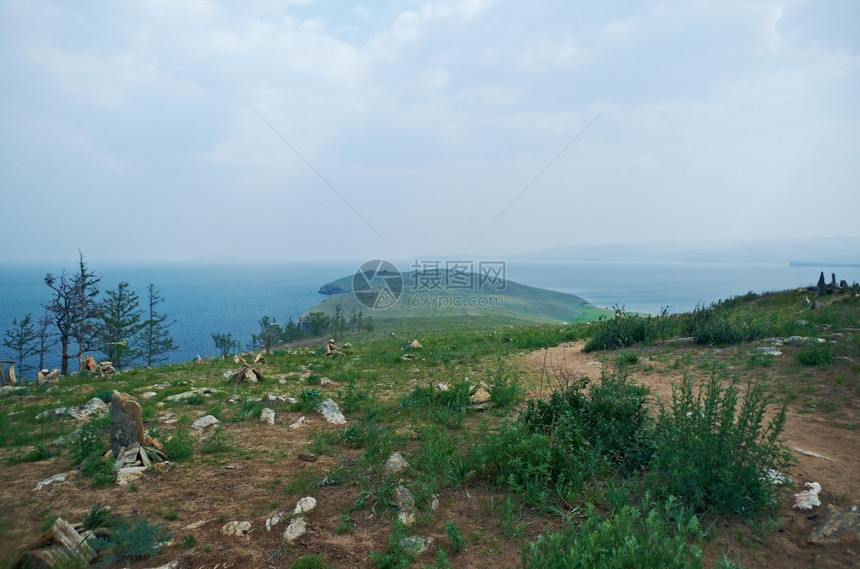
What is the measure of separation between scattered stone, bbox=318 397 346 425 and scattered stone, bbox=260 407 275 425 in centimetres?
81

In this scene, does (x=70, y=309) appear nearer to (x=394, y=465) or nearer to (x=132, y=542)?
(x=132, y=542)

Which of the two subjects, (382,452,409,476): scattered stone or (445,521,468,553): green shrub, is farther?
(382,452,409,476): scattered stone

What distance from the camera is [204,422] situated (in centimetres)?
686

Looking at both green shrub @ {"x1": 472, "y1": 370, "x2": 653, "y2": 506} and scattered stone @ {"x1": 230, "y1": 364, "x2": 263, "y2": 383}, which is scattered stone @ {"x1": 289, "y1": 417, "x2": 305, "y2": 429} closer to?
green shrub @ {"x1": 472, "y1": 370, "x2": 653, "y2": 506}

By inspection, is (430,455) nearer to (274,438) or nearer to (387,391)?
(274,438)

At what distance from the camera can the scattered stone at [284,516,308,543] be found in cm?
373

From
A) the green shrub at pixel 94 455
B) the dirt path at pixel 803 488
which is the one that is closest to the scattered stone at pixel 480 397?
the dirt path at pixel 803 488

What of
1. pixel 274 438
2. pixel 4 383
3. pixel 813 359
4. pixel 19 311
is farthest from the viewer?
pixel 19 311

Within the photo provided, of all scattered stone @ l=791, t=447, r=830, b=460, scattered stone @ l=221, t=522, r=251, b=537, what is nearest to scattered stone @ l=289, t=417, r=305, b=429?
scattered stone @ l=221, t=522, r=251, b=537

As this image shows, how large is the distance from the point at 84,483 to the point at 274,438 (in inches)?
88.1

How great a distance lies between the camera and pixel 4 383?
1202 centimetres

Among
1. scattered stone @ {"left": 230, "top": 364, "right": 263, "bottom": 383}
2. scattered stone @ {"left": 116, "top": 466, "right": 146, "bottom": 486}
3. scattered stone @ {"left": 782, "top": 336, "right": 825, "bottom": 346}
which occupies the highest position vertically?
scattered stone @ {"left": 782, "top": 336, "right": 825, "bottom": 346}

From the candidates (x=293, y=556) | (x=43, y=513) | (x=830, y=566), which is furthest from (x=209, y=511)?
(x=830, y=566)

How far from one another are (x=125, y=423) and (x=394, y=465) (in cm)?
364
